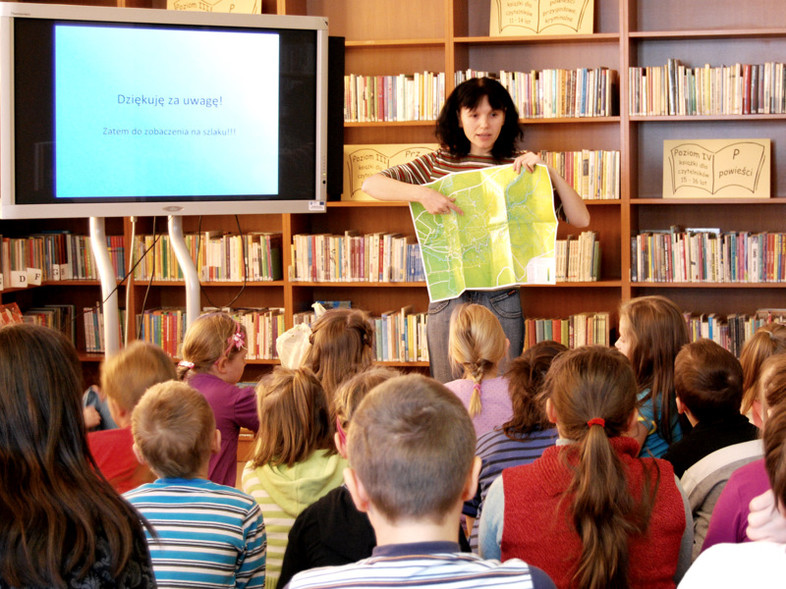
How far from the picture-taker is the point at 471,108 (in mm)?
3322

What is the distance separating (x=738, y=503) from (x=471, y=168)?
201 centimetres

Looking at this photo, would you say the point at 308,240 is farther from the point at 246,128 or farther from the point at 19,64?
the point at 19,64

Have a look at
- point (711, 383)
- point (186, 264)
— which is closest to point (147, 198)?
point (186, 264)

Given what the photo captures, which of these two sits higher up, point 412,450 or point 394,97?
point 394,97

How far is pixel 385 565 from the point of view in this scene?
1036 mm

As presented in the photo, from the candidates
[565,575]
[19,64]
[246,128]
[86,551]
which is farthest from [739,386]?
[19,64]

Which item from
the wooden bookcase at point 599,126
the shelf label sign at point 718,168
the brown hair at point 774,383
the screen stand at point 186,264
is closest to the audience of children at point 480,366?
the brown hair at point 774,383

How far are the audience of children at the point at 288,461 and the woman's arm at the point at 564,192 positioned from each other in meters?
1.50

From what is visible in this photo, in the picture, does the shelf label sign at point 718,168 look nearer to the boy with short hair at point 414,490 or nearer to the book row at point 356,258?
the book row at point 356,258

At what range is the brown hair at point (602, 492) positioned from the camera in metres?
1.58

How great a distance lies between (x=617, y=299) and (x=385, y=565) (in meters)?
3.80

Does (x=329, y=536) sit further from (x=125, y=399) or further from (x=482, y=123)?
(x=482, y=123)

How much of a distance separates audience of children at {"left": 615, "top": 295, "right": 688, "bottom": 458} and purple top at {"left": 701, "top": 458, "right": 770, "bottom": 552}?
80 centimetres

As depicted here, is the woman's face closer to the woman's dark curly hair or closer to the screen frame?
the woman's dark curly hair
